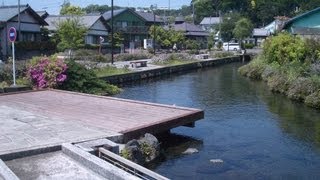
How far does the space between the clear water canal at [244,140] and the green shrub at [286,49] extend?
4.94 meters

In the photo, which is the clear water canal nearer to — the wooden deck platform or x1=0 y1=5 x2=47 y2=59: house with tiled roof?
the wooden deck platform

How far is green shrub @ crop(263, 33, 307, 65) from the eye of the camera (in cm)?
2745

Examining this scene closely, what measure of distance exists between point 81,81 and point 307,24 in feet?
68.1

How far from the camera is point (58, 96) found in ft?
56.1

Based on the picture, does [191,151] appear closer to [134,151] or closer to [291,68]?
[134,151]

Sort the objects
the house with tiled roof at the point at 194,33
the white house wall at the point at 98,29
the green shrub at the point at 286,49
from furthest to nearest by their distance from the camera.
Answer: the house with tiled roof at the point at 194,33 < the white house wall at the point at 98,29 < the green shrub at the point at 286,49

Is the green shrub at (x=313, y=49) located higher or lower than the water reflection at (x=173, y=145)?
higher

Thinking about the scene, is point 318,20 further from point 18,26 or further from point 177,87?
point 18,26

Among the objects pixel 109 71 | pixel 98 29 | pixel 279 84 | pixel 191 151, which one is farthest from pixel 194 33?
pixel 191 151

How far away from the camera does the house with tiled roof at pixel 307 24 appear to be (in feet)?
108

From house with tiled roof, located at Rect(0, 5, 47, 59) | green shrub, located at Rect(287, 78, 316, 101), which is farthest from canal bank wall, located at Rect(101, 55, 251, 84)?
house with tiled roof, located at Rect(0, 5, 47, 59)

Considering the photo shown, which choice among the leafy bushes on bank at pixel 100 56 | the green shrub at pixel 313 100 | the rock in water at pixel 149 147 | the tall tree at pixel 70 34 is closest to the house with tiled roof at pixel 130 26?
the tall tree at pixel 70 34

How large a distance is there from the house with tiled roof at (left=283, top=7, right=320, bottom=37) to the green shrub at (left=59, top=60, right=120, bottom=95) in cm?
1731

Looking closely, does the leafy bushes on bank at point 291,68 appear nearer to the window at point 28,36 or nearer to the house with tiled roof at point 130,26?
the window at point 28,36
